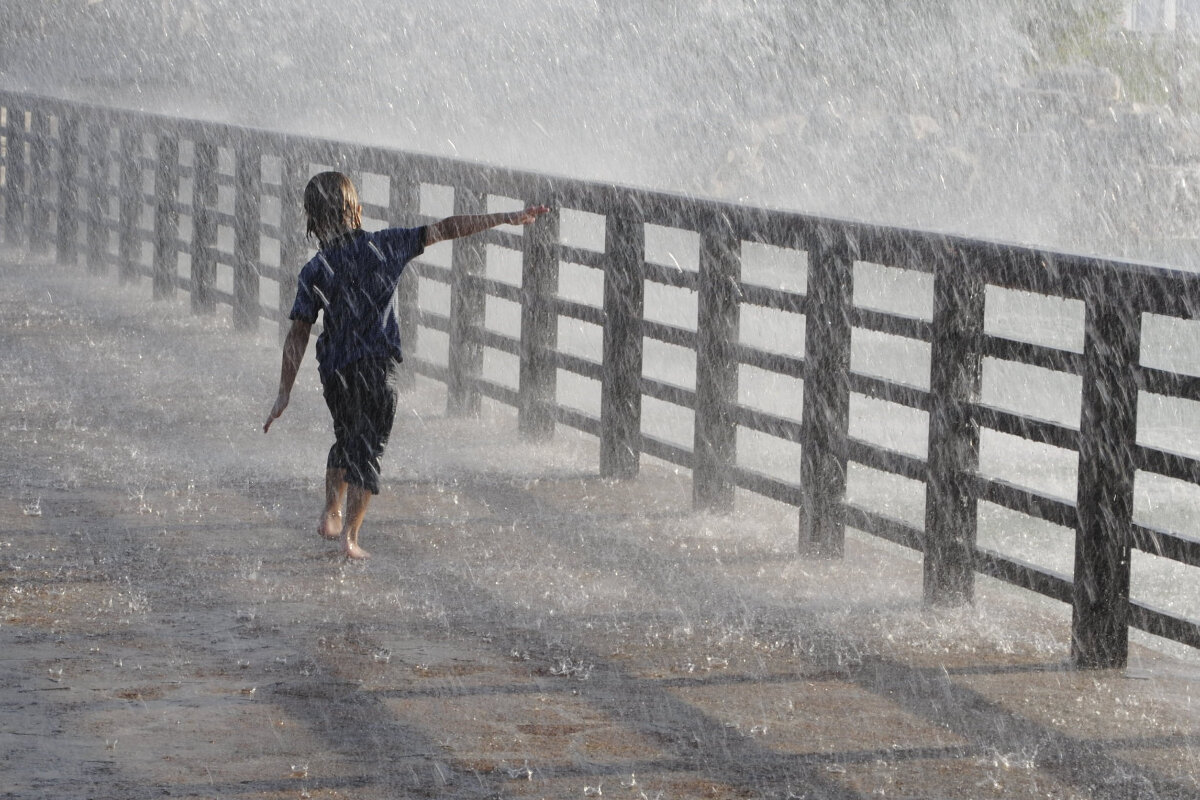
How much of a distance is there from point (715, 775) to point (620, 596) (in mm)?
2057

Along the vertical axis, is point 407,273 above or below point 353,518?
above

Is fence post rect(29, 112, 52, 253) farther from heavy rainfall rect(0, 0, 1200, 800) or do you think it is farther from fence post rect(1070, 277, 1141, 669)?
fence post rect(1070, 277, 1141, 669)

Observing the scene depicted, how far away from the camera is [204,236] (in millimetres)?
15453

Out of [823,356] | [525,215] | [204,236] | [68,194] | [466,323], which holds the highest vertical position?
[525,215]

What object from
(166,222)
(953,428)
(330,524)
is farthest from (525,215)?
(166,222)

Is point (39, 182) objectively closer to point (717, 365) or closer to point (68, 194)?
point (68, 194)

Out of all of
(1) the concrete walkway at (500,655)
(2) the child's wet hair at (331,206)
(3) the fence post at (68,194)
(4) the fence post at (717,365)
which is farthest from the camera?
(3) the fence post at (68,194)

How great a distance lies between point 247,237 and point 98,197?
4041 mm

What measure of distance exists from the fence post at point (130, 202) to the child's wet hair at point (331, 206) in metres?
10.1

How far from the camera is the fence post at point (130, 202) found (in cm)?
1702

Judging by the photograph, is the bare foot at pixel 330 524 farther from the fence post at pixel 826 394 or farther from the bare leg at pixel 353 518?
the fence post at pixel 826 394

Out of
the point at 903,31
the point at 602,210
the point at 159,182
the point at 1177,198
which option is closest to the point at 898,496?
the point at 602,210

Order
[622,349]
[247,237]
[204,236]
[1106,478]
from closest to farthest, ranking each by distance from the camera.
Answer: [1106,478] → [622,349] → [247,237] → [204,236]

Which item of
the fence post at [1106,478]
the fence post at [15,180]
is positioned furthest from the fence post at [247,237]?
the fence post at [1106,478]
